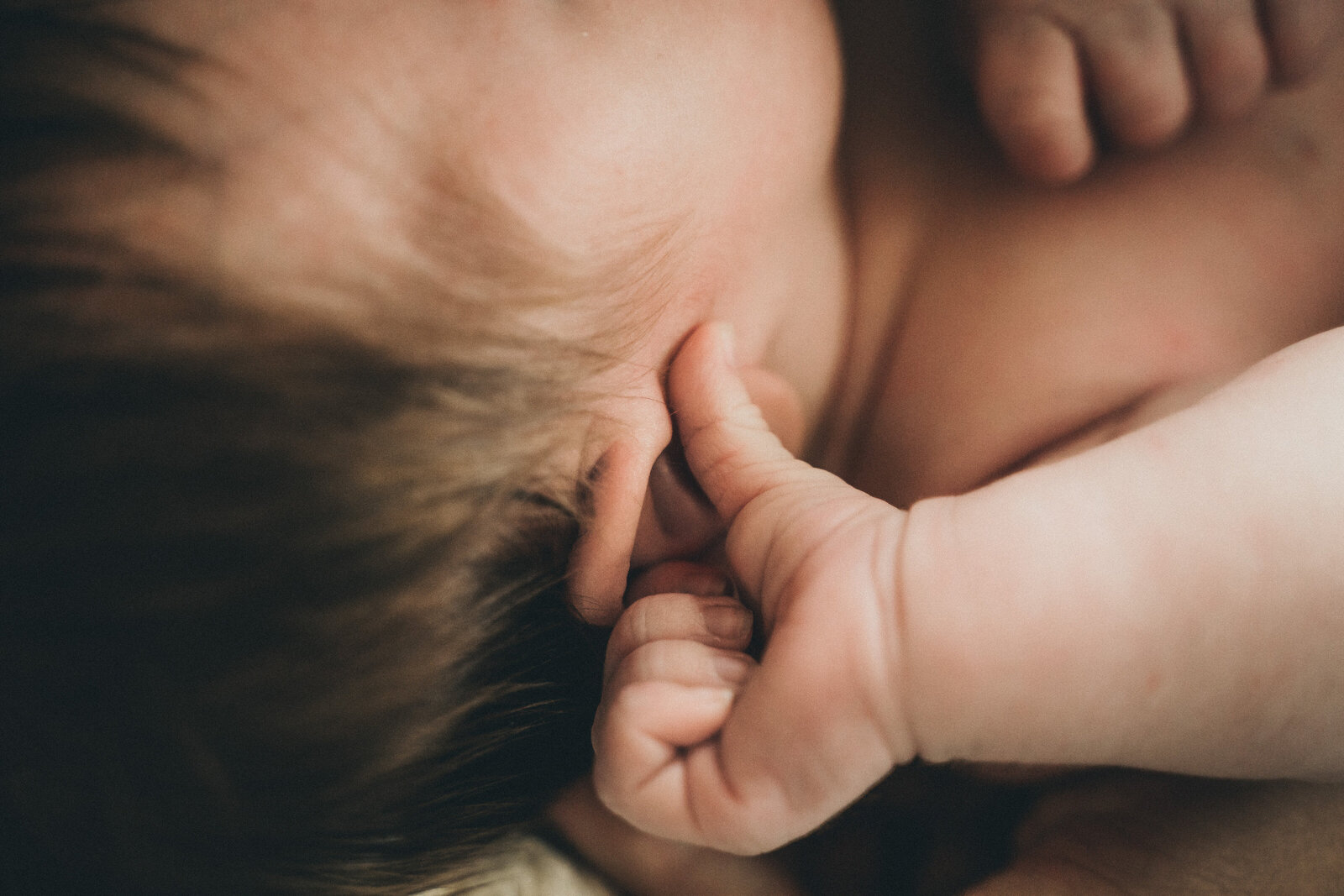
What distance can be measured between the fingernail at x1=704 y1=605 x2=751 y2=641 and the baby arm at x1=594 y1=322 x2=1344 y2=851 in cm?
4

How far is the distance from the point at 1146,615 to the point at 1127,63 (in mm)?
414

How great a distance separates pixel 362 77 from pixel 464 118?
0.16ft

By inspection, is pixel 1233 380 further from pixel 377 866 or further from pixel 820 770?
pixel 377 866

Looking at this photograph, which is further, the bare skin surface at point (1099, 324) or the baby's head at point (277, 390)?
the bare skin surface at point (1099, 324)

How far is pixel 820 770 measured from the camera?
0.41 m

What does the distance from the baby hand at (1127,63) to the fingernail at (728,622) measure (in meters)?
0.42

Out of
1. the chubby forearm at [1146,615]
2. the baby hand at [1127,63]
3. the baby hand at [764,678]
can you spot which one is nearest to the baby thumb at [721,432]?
the baby hand at [764,678]

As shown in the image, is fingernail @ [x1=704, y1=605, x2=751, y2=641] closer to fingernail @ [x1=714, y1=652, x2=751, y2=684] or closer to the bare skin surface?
fingernail @ [x1=714, y1=652, x2=751, y2=684]

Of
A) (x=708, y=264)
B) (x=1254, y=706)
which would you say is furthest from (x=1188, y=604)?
(x=708, y=264)

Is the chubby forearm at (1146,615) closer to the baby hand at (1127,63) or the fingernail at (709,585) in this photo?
the fingernail at (709,585)

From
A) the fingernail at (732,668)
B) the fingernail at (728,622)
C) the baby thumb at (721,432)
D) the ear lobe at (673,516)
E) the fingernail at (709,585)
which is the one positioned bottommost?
the fingernail at (709,585)

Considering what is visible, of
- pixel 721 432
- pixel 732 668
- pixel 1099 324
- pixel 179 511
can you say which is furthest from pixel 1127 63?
pixel 179 511

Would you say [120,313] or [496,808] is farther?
[496,808]

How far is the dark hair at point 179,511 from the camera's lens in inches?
14.1
